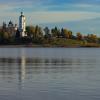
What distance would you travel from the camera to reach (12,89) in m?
28.2

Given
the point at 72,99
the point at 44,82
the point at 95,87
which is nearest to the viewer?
the point at 72,99

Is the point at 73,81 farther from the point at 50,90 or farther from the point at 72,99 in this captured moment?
the point at 72,99

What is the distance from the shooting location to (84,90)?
2777 centimetres

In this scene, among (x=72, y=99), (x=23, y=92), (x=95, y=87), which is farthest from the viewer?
Result: (x=95, y=87)

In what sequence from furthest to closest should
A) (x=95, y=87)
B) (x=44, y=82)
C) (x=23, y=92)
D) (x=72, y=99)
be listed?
(x=44, y=82) < (x=95, y=87) < (x=23, y=92) < (x=72, y=99)

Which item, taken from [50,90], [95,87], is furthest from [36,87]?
[95,87]

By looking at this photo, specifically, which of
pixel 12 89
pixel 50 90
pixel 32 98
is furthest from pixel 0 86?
pixel 32 98

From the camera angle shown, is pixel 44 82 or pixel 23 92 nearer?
pixel 23 92

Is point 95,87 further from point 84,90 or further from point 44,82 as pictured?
point 44,82

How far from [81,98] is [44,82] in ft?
27.1

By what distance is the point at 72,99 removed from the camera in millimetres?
24172

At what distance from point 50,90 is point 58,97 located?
284cm

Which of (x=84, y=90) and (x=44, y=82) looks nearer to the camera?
(x=84, y=90)

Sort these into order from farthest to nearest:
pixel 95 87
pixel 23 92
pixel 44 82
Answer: pixel 44 82, pixel 95 87, pixel 23 92
